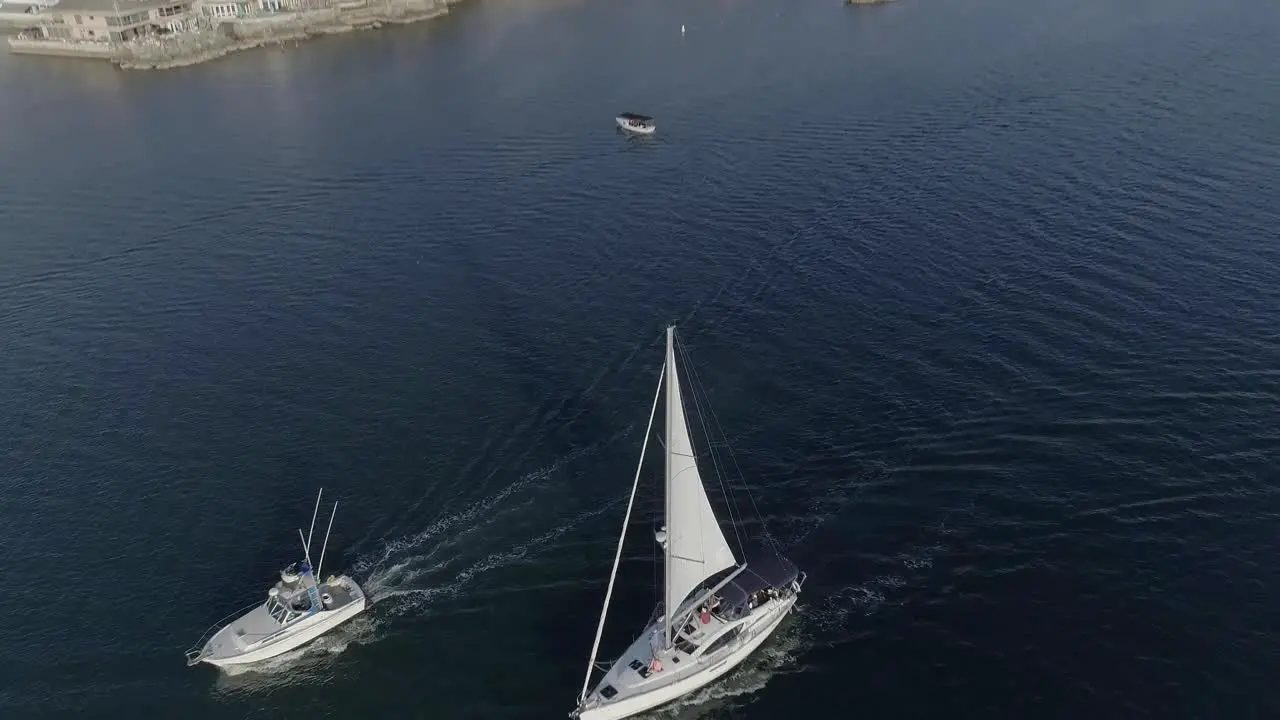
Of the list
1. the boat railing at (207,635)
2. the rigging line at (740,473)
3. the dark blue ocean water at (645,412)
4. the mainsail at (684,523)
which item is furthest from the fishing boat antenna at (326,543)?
the rigging line at (740,473)

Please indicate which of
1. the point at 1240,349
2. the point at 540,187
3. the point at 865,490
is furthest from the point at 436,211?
the point at 1240,349

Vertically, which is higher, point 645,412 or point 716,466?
point 645,412

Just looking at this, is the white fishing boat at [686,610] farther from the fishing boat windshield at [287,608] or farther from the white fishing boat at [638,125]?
the white fishing boat at [638,125]

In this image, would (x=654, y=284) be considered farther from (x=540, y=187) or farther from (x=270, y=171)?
(x=270, y=171)

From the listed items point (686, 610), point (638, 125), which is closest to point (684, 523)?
point (686, 610)

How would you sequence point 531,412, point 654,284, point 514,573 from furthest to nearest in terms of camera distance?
point 654,284 < point 531,412 < point 514,573

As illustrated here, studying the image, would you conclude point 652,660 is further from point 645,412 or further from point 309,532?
point 309,532

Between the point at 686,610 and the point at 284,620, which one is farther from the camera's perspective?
the point at 284,620
